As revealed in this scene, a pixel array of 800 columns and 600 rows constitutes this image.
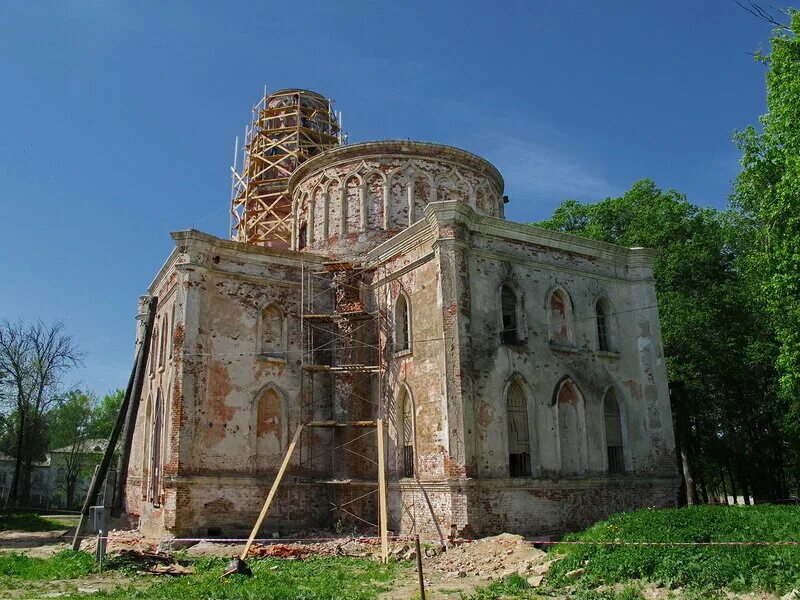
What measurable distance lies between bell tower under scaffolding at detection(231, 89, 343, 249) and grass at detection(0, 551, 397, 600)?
18342 mm

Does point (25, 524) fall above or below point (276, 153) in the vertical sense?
below

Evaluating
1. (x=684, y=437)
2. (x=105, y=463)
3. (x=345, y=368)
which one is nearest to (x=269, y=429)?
(x=345, y=368)

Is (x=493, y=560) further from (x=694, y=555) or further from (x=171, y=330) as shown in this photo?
(x=171, y=330)

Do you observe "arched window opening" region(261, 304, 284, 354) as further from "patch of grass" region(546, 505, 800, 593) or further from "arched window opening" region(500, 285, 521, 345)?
"patch of grass" region(546, 505, 800, 593)

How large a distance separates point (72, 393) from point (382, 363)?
1431 inches

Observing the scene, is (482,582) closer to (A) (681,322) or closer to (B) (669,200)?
(A) (681,322)

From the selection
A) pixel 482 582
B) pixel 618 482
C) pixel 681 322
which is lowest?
pixel 482 582

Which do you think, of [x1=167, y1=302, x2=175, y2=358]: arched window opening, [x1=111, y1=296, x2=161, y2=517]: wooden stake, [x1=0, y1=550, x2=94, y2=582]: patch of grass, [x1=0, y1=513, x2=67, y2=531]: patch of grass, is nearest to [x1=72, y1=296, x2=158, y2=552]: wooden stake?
[x1=111, y1=296, x2=161, y2=517]: wooden stake

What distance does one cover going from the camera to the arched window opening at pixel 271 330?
20.2 m

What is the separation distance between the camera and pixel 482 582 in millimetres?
12172

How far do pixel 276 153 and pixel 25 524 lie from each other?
19.0 m

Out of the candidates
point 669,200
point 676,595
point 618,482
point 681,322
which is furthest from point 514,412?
point 669,200

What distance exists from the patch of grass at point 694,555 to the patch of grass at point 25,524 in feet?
71.4

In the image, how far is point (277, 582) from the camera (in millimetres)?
11875
